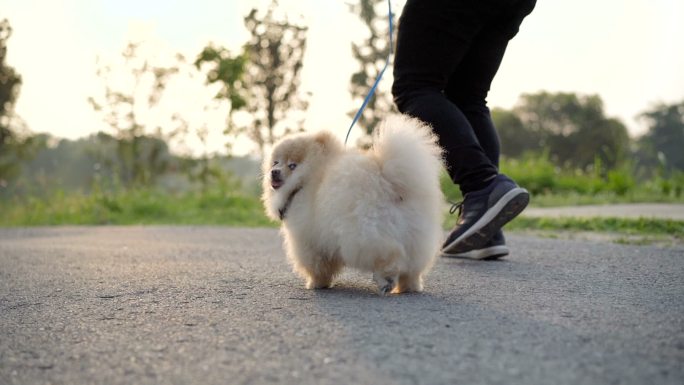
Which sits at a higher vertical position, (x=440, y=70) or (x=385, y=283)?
(x=440, y=70)

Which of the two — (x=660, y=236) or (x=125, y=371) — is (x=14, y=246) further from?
(x=660, y=236)

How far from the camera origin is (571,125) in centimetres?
4328

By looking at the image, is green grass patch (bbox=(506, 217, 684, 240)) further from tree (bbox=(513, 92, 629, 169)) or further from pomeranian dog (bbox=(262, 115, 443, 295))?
tree (bbox=(513, 92, 629, 169))

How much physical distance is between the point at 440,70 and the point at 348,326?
163 centimetres

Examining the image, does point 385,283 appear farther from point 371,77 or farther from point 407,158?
point 371,77

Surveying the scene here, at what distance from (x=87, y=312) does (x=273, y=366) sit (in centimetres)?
104

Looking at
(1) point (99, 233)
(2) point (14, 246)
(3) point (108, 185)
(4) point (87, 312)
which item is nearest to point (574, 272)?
(4) point (87, 312)

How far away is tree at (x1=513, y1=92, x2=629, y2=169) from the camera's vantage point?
1598 inches

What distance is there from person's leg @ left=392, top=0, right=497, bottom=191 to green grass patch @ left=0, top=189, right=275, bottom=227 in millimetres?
4805

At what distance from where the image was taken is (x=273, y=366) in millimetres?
1435

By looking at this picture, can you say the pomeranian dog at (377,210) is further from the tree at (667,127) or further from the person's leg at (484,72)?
the tree at (667,127)

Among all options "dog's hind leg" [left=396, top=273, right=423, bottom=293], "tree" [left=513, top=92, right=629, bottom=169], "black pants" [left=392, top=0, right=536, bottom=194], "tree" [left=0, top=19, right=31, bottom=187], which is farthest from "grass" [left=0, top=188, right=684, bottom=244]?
"tree" [left=513, top=92, right=629, bottom=169]

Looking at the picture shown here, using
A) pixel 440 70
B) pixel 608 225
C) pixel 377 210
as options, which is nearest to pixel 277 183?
pixel 377 210

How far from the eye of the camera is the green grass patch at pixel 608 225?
4.90m
